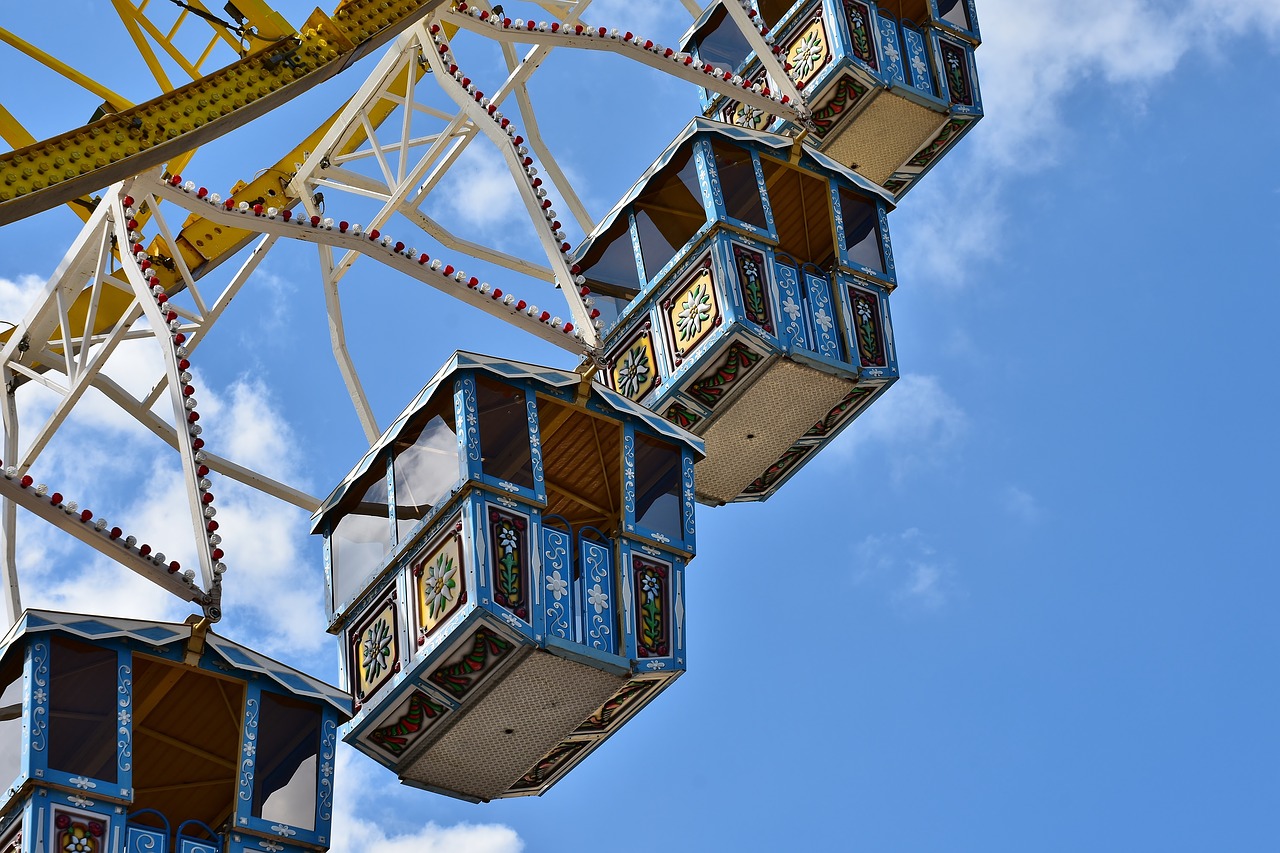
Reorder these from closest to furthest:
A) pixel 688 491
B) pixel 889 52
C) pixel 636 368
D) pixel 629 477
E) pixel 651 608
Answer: pixel 651 608 → pixel 629 477 → pixel 688 491 → pixel 636 368 → pixel 889 52

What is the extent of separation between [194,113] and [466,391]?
271 centimetres

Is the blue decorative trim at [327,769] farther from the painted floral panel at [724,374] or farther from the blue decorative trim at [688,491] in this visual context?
the painted floral panel at [724,374]

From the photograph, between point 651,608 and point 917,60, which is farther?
point 917,60

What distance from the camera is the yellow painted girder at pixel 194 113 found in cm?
1408

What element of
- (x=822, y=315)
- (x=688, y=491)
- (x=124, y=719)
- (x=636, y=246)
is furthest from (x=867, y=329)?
(x=124, y=719)

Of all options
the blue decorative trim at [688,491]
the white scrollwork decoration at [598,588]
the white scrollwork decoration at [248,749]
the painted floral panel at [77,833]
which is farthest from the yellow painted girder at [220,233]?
the painted floral panel at [77,833]

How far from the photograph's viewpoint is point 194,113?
15062 mm

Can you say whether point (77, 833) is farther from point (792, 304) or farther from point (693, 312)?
point (792, 304)

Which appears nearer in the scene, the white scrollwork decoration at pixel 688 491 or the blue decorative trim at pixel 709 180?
the white scrollwork decoration at pixel 688 491

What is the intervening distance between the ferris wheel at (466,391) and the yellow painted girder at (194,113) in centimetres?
2

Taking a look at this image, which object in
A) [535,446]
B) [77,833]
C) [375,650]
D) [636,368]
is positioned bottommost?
[77,833]

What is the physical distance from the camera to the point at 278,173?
821 inches

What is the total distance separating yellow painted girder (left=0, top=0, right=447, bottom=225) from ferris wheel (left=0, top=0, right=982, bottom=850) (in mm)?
18

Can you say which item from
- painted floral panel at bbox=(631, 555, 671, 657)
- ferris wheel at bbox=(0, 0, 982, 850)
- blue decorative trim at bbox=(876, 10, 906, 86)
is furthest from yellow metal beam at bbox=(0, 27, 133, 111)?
blue decorative trim at bbox=(876, 10, 906, 86)
